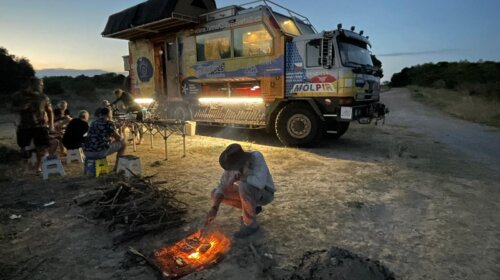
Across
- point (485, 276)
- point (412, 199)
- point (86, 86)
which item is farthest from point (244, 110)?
point (86, 86)

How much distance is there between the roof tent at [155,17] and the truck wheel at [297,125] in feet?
14.4

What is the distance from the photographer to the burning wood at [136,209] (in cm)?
363

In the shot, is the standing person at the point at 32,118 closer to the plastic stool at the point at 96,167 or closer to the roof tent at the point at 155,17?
the plastic stool at the point at 96,167

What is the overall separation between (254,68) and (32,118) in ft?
18.6

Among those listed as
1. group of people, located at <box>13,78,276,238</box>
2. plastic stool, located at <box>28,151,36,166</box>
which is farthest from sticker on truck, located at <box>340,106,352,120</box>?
plastic stool, located at <box>28,151,36,166</box>

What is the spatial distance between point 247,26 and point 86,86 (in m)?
26.1

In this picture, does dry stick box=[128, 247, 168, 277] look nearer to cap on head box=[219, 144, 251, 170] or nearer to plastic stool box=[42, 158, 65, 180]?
cap on head box=[219, 144, 251, 170]

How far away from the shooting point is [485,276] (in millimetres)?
2818

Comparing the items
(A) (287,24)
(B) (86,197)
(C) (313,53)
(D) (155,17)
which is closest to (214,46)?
(D) (155,17)

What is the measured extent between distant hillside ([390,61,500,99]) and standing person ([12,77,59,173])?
3311cm

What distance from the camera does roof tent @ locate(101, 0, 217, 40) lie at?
979 cm

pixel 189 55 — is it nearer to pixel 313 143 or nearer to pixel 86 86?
pixel 313 143

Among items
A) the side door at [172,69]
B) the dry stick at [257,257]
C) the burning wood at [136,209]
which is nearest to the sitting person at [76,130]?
the burning wood at [136,209]

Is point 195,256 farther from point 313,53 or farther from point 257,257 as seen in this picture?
point 313,53
